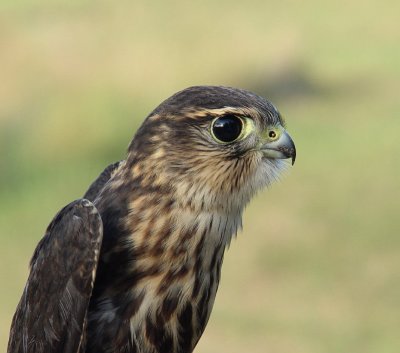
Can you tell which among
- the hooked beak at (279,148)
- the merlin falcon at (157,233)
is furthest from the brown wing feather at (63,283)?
the hooked beak at (279,148)

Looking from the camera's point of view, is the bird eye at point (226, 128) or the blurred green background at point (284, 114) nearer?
the bird eye at point (226, 128)

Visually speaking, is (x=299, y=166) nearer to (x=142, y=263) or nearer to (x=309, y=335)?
(x=309, y=335)

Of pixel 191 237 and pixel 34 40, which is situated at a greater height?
pixel 34 40

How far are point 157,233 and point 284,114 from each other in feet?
38.3

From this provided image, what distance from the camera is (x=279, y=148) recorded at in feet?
13.5

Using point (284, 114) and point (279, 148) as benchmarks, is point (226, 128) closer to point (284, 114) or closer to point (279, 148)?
point (279, 148)

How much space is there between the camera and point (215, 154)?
4.01m

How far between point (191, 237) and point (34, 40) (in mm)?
14321

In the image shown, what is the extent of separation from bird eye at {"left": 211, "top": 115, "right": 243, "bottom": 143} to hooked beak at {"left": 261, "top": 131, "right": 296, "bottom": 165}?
0.54 ft

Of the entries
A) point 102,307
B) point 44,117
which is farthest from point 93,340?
point 44,117

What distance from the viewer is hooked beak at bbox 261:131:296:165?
410cm

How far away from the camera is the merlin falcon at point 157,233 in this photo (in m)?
3.90

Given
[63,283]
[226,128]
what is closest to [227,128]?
[226,128]

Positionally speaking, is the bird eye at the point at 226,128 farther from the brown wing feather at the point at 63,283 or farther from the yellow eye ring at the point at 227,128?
the brown wing feather at the point at 63,283
